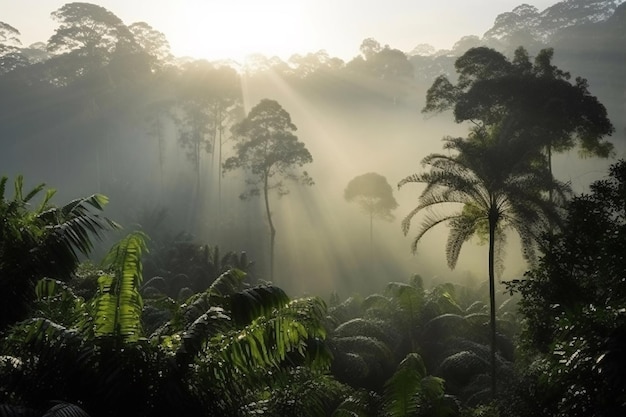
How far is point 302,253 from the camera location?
42094 mm

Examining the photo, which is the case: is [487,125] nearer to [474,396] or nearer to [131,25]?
[474,396]

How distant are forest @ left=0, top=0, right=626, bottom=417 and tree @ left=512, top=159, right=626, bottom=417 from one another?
33mm

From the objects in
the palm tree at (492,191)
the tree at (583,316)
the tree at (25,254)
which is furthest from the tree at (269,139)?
the tree at (25,254)

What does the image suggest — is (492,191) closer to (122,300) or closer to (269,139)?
(122,300)

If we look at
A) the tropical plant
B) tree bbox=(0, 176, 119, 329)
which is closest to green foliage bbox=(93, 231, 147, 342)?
the tropical plant

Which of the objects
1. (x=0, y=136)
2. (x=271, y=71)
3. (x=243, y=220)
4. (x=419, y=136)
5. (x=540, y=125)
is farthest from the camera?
(x=271, y=71)

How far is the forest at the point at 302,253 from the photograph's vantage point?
6250 mm

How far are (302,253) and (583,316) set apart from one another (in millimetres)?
35899

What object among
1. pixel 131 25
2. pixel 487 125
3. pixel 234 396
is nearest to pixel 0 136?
pixel 131 25

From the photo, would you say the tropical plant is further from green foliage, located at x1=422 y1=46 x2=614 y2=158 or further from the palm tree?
green foliage, located at x1=422 y1=46 x2=614 y2=158

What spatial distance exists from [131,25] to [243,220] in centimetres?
2383

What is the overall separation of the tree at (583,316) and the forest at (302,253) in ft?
0.11

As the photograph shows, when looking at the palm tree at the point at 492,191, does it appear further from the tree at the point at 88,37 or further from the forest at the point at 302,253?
the tree at the point at 88,37

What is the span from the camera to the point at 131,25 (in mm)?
55031
